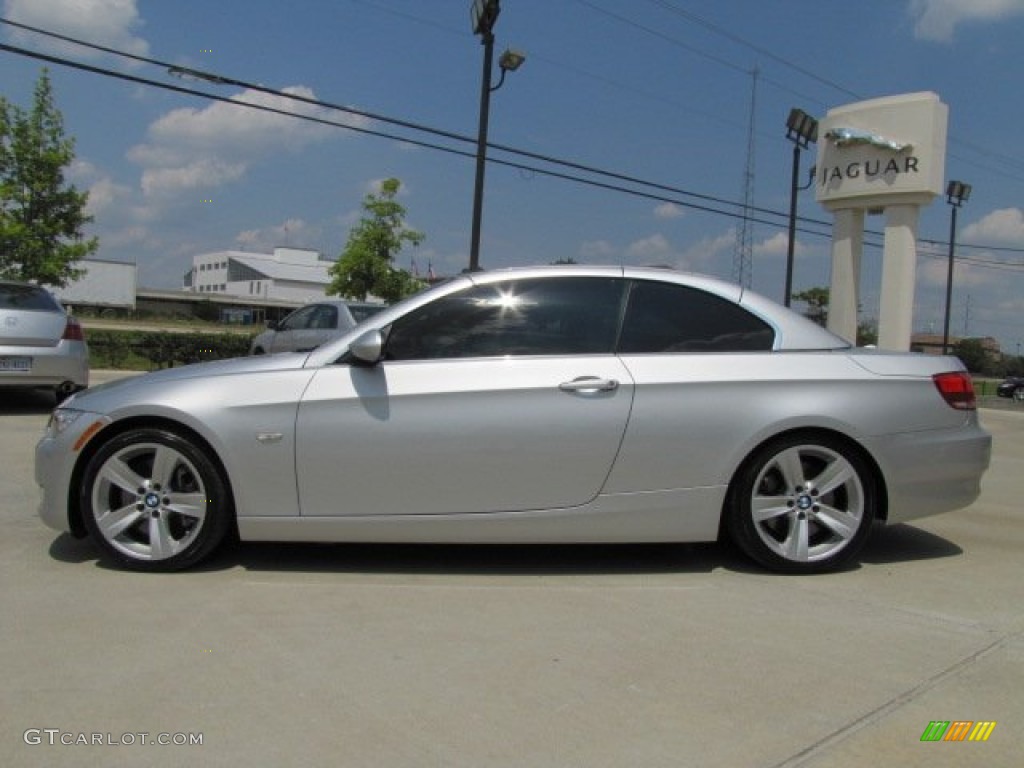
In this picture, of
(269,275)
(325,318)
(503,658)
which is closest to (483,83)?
(325,318)

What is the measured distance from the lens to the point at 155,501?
4094 millimetres

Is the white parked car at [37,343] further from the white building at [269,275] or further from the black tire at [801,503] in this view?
the white building at [269,275]

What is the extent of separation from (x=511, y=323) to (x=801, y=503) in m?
1.72

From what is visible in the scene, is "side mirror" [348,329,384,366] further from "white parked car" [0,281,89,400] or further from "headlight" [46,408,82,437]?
"white parked car" [0,281,89,400]

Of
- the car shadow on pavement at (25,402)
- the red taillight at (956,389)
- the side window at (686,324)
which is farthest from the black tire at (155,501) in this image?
the car shadow on pavement at (25,402)

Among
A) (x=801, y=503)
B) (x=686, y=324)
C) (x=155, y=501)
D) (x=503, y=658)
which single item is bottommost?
(x=503, y=658)

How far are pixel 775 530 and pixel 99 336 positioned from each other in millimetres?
18308

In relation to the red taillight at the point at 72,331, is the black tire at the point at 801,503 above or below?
below

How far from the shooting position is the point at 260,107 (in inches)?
585

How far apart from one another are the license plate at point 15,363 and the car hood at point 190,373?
544cm

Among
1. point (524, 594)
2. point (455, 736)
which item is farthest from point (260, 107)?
point (455, 736)

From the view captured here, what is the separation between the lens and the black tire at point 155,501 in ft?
13.3

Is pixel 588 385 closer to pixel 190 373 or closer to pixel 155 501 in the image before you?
pixel 190 373

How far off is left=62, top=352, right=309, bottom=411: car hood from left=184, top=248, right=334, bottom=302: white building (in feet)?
397
